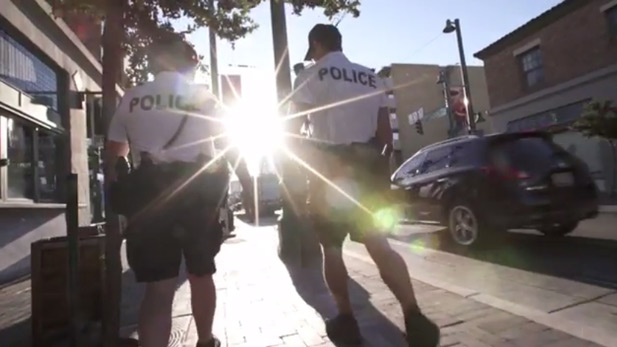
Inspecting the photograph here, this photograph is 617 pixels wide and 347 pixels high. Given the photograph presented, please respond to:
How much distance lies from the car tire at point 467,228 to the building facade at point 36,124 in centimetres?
686

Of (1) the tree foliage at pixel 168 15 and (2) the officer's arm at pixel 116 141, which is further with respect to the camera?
(1) the tree foliage at pixel 168 15

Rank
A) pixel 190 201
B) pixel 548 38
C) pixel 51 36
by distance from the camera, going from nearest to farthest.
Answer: pixel 190 201 < pixel 51 36 < pixel 548 38

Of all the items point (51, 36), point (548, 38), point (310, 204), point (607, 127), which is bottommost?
point (310, 204)

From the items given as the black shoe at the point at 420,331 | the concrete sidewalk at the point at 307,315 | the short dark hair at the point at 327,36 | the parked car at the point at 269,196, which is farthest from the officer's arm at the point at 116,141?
the parked car at the point at 269,196

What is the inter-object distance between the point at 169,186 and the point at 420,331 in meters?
1.57

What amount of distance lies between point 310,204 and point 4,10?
703cm

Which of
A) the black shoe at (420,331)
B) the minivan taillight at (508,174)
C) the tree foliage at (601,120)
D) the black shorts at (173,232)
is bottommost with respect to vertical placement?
the black shoe at (420,331)

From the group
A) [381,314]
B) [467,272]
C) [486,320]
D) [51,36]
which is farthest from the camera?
[51,36]

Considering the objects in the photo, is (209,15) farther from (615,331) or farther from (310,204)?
(615,331)

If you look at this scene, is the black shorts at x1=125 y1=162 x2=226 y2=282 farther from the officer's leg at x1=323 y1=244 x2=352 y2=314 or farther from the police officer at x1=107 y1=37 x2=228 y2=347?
the officer's leg at x1=323 y1=244 x2=352 y2=314

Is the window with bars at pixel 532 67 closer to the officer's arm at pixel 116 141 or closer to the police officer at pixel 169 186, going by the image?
the police officer at pixel 169 186

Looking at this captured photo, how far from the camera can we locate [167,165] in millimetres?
2375

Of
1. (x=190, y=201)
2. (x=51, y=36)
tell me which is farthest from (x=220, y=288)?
(x=51, y=36)

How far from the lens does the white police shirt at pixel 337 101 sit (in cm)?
277
